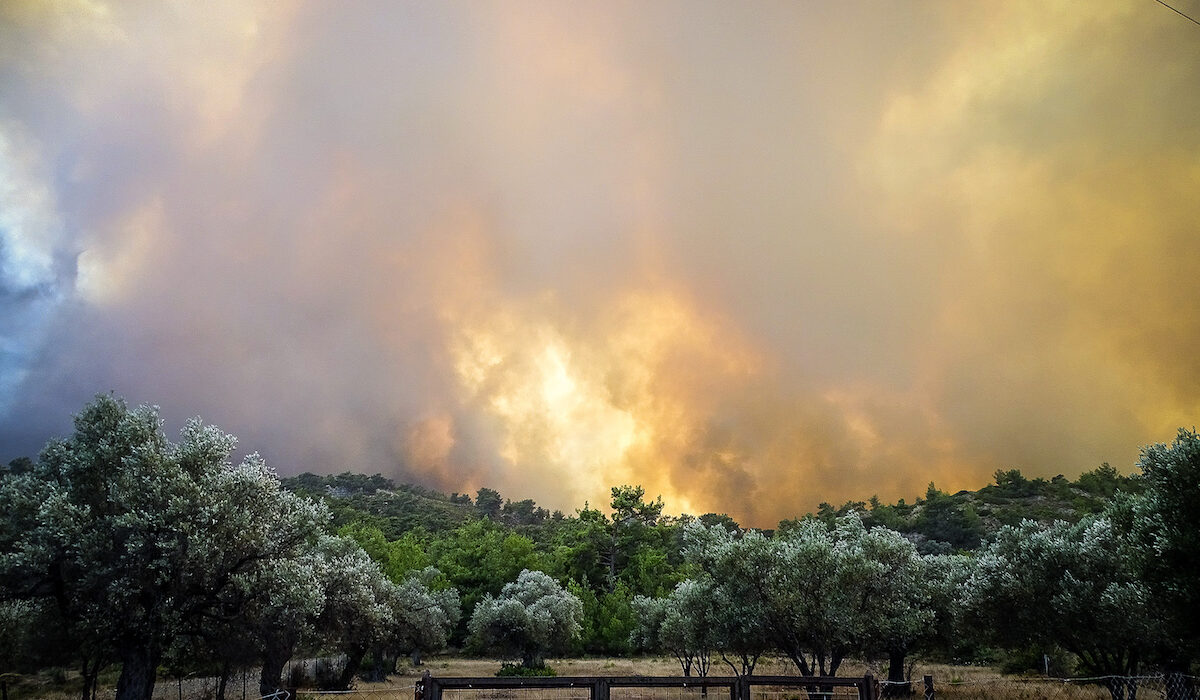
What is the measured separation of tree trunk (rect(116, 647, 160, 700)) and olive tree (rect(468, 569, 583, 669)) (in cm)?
3534

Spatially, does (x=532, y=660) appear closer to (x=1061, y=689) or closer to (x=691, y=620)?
(x=691, y=620)

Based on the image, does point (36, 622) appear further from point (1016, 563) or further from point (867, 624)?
point (1016, 563)

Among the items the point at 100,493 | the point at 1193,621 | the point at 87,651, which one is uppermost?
Result: the point at 100,493

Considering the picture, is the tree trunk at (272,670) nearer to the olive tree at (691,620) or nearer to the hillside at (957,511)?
the olive tree at (691,620)

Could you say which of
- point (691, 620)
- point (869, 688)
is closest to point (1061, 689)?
point (691, 620)

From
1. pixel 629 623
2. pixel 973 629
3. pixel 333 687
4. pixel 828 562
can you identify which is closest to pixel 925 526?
pixel 629 623

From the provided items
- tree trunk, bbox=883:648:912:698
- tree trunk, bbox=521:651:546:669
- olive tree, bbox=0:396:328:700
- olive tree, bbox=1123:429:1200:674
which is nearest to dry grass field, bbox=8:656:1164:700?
tree trunk, bbox=883:648:912:698

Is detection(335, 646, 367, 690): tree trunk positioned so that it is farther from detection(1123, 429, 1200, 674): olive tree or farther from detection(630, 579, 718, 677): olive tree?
detection(1123, 429, 1200, 674): olive tree

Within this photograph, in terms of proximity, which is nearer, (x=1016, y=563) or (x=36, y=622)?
(x=36, y=622)

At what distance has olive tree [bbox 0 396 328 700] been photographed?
22.0 m

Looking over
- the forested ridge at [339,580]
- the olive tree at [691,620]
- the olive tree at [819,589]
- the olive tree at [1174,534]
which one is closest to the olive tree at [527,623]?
the olive tree at [691,620]

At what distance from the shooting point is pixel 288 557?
2695 centimetres

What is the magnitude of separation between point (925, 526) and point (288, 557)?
449 ft

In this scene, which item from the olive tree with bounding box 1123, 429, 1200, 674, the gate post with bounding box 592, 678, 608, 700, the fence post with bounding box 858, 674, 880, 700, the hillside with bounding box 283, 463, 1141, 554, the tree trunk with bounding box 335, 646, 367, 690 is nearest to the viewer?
the olive tree with bounding box 1123, 429, 1200, 674
